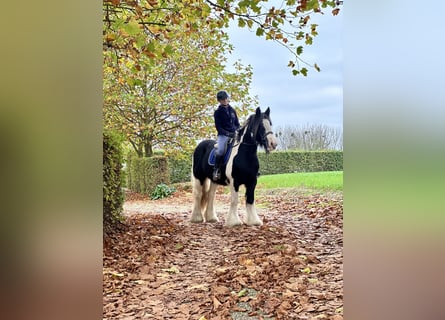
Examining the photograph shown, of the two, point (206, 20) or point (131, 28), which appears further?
point (206, 20)

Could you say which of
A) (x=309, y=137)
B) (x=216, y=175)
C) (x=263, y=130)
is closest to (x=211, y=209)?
(x=216, y=175)

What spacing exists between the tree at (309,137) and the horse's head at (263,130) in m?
0.04

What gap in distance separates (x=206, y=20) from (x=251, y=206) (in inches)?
40.9

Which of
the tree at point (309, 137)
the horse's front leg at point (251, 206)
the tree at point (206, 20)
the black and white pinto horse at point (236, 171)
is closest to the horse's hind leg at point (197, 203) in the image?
the black and white pinto horse at point (236, 171)

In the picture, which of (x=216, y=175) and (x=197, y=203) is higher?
(x=216, y=175)

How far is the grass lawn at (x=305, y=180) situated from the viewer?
5.99 ft

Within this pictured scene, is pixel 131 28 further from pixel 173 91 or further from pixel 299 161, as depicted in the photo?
pixel 299 161

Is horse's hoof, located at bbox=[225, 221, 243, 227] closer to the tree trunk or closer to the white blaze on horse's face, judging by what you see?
the white blaze on horse's face

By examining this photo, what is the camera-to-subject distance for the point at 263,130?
1872mm

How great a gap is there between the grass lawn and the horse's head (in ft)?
0.54
